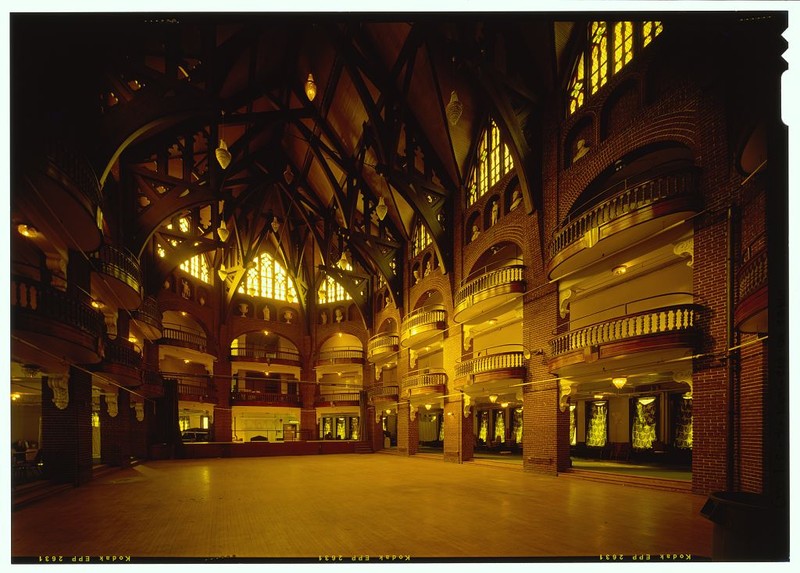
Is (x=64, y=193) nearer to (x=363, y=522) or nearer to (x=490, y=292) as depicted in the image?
(x=363, y=522)

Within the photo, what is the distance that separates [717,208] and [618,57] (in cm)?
540

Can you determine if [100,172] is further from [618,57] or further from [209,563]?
[618,57]

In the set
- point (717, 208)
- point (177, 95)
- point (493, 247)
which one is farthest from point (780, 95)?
point (493, 247)

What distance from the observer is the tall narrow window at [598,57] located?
12.9 m

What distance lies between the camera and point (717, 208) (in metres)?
9.51

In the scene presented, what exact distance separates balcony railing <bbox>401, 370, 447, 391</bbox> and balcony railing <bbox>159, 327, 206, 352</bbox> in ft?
44.1

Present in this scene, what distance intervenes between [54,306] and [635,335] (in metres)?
11.8

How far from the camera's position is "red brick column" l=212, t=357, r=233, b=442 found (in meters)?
29.7

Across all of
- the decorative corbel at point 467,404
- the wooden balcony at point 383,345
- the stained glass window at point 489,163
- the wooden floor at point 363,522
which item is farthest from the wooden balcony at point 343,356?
the wooden floor at point 363,522

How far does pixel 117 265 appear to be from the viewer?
1367 centimetres

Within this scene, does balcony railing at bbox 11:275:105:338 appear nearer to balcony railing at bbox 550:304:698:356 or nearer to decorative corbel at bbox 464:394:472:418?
balcony railing at bbox 550:304:698:356

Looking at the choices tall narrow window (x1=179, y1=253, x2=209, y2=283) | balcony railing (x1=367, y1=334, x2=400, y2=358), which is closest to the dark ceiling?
tall narrow window (x1=179, y1=253, x2=209, y2=283)

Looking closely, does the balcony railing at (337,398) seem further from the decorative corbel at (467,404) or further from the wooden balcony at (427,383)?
the decorative corbel at (467,404)

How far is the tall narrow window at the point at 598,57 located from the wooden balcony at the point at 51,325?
45.3ft
